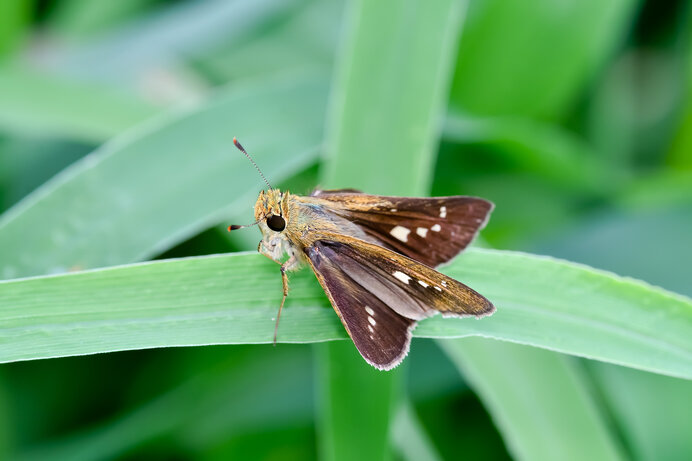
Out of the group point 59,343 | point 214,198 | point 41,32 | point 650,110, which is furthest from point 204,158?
point 650,110

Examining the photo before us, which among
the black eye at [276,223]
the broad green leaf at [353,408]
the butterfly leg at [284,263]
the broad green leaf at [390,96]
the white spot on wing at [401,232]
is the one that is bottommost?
the broad green leaf at [353,408]

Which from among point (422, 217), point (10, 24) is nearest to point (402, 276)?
point (422, 217)

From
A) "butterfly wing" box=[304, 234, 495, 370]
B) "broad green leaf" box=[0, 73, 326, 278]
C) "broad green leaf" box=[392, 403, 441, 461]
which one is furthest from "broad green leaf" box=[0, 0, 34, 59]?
"broad green leaf" box=[392, 403, 441, 461]

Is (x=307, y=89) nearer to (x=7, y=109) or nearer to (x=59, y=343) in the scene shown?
(x=7, y=109)

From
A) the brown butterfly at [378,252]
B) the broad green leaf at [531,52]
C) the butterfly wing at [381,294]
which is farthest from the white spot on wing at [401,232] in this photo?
the broad green leaf at [531,52]

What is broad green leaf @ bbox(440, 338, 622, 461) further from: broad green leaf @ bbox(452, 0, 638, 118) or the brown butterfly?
broad green leaf @ bbox(452, 0, 638, 118)

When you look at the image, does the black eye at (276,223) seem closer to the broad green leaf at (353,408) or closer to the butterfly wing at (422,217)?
the butterfly wing at (422,217)
